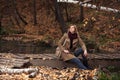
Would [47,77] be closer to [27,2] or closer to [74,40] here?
[74,40]

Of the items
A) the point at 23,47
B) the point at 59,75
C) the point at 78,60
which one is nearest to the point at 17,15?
the point at 23,47

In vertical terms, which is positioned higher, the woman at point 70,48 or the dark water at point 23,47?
the woman at point 70,48

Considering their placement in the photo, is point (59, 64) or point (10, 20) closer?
point (59, 64)

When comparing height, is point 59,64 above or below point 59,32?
above

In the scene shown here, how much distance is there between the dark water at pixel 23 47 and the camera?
19438mm

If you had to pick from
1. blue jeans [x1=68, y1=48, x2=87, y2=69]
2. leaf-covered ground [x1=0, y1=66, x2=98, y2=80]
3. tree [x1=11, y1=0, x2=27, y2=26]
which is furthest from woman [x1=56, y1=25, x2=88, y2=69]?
tree [x1=11, y1=0, x2=27, y2=26]

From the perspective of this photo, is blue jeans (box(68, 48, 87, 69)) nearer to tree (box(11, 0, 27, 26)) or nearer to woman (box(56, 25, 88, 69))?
woman (box(56, 25, 88, 69))

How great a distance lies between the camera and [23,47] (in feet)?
69.2

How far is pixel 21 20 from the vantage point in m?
30.9

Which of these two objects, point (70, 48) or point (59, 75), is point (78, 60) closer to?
point (70, 48)

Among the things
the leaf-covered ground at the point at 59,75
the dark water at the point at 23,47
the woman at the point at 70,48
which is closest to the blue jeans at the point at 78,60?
the woman at the point at 70,48

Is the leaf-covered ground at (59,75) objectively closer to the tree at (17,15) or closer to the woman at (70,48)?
the woman at (70,48)

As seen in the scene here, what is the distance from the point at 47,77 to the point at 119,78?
2037mm

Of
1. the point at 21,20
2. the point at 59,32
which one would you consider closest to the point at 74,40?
the point at 59,32
